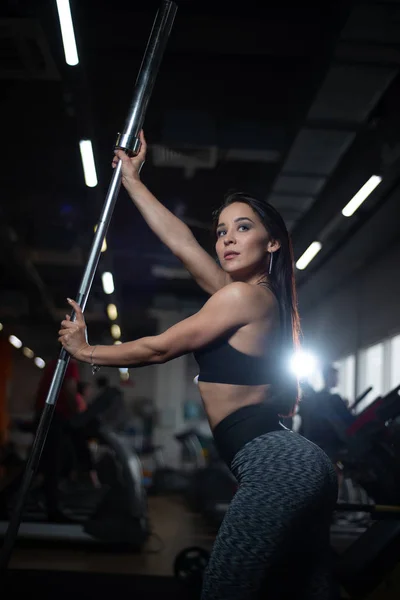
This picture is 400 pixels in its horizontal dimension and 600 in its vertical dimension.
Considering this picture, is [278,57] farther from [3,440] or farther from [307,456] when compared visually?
[3,440]

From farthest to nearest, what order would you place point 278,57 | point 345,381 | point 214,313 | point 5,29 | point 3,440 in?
point 3,440
point 345,381
point 278,57
point 5,29
point 214,313

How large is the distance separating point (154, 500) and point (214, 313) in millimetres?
8416

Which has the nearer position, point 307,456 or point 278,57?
point 307,456

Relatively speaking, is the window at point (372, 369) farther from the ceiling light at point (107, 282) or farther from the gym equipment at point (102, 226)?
the gym equipment at point (102, 226)

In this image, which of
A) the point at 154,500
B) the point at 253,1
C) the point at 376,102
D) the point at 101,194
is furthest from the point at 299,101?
the point at 154,500

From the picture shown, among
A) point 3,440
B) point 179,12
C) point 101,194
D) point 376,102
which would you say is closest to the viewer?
point 179,12

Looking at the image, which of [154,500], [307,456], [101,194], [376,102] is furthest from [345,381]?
[307,456]

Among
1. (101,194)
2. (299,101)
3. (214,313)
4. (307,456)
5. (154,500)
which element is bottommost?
(154,500)

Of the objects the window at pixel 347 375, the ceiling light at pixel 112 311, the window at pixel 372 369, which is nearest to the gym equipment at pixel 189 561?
the window at pixel 372 369

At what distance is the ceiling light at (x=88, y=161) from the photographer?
182 inches

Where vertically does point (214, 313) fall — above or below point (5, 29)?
below

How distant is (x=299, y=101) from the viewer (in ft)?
15.6

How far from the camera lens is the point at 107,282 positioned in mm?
9180

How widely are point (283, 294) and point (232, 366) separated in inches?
10.8
